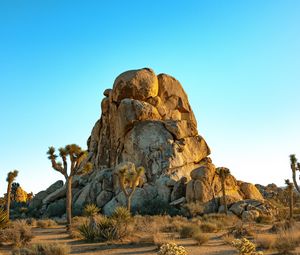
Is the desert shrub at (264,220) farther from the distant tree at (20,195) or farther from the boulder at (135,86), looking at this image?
the distant tree at (20,195)

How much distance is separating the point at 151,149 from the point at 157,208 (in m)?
7.89

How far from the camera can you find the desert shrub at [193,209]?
1089 inches

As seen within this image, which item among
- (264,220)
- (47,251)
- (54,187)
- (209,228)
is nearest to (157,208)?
(264,220)

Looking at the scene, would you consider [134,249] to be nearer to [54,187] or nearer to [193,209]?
[193,209]

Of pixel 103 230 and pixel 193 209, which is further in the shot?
pixel 193 209

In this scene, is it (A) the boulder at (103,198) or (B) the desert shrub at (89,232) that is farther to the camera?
(A) the boulder at (103,198)

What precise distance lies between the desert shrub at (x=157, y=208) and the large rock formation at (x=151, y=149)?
25.8 inches

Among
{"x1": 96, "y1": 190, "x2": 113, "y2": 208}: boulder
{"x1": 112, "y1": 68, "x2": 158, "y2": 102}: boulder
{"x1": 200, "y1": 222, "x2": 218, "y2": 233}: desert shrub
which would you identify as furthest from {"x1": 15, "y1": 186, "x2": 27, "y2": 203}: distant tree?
{"x1": 200, "y1": 222, "x2": 218, "y2": 233}: desert shrub

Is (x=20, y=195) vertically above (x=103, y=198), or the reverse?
(x=20, y=195)

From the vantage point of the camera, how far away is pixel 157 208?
3045cm

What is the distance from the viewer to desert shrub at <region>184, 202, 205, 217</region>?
2767 centimetres

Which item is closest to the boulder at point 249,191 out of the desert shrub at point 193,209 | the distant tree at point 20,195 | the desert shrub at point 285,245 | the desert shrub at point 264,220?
the desert shrub at point 193,209

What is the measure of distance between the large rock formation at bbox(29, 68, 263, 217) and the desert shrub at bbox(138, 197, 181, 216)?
2.15 ft

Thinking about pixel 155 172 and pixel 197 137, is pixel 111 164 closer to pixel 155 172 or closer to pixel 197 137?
pixel 155 172
